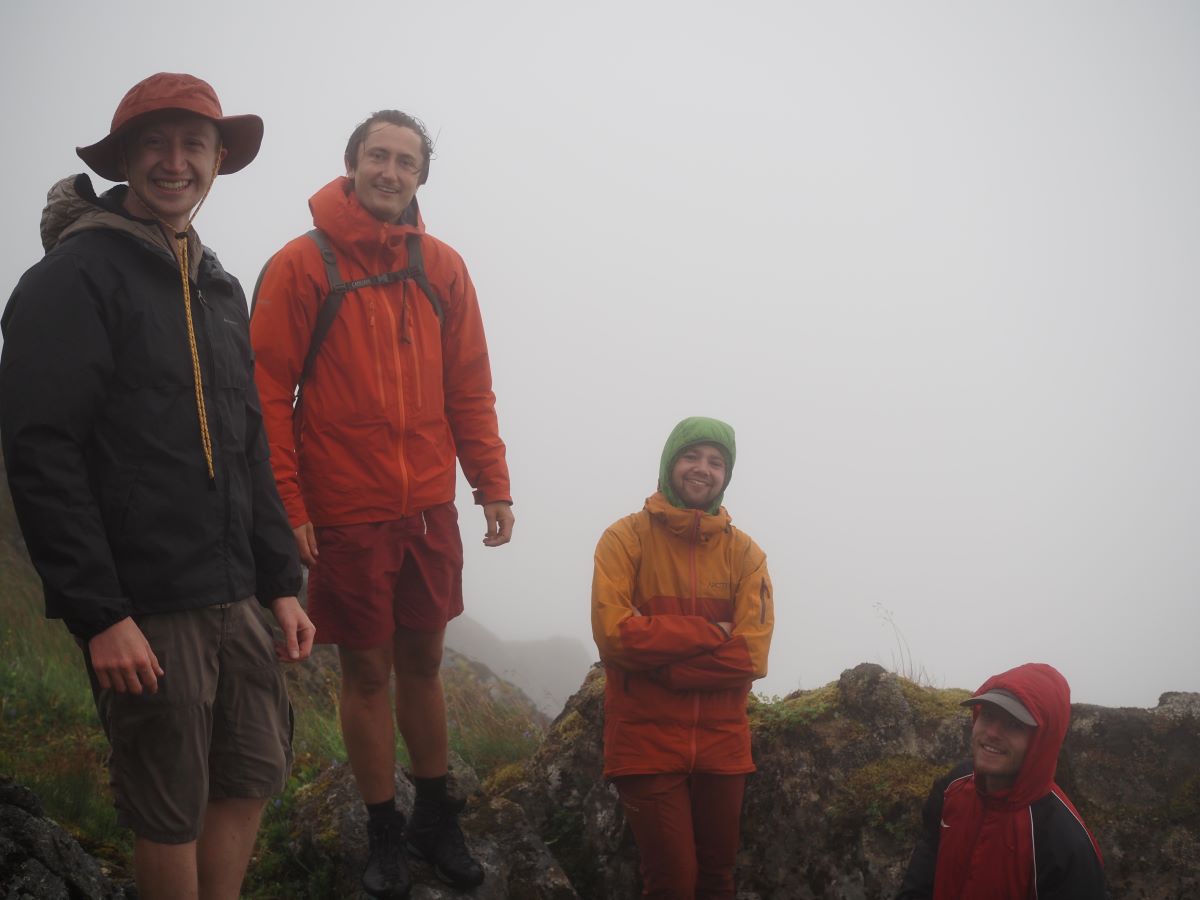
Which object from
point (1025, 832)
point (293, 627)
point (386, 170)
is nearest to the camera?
point (293, 627)

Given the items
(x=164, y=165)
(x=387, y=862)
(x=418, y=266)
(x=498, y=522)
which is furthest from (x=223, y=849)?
(x=418, y=266)

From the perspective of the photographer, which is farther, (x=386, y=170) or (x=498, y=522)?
(x=498, y=522)

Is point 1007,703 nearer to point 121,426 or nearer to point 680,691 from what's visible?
point 680,691

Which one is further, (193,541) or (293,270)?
(293,270)

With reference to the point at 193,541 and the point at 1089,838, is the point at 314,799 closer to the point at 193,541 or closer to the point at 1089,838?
the point at 193,541

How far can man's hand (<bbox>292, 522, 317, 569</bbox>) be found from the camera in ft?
11.6

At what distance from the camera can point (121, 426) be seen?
2.54 meters

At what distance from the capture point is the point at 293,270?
3754mm

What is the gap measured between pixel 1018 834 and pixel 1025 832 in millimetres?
28

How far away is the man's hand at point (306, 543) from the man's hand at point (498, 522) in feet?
3.02

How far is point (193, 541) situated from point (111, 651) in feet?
1.41

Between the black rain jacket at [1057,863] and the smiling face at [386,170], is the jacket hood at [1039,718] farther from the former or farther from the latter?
the smiling face at [386,170]

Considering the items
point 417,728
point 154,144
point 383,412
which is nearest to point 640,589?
point 417,728

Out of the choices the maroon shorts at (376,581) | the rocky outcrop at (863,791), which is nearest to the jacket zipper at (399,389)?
the maroon shorts at (376,581)
